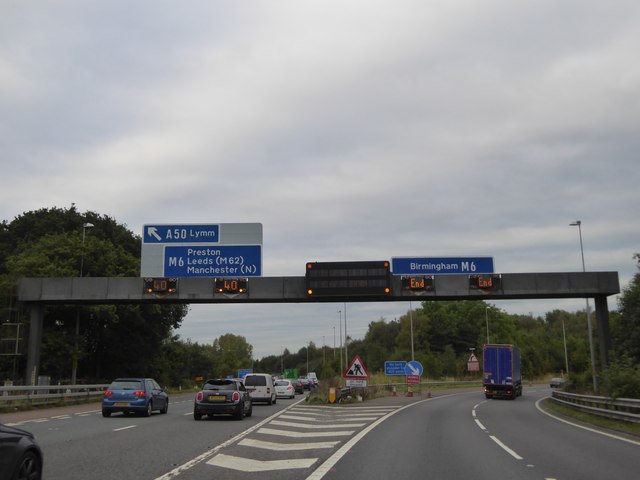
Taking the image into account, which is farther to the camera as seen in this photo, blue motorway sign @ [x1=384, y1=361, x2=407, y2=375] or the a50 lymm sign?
blue motorway sign @ [x1=384, y1=361, x2=407, y2=375]

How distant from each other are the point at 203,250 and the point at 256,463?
69.2 feet

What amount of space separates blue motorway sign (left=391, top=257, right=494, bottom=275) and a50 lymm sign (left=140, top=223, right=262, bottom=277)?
750 cm

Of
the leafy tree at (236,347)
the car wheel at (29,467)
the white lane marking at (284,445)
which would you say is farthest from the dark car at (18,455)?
the leafy tree at (236,347)

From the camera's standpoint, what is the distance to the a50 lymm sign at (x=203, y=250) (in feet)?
103

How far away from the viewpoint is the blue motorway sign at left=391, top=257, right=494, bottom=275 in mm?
32344

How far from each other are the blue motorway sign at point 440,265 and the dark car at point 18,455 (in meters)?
26.2

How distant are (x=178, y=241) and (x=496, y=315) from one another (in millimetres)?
102412

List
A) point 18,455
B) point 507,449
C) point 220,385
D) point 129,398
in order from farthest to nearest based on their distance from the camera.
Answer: point 129,398 < point 220,385 < point 507,449 < point 18,455

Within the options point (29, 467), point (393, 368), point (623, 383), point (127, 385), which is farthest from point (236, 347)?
point (29, 467)

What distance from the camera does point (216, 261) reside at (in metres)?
31.6

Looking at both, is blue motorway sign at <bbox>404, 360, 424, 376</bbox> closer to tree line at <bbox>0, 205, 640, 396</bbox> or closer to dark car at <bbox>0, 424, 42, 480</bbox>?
tree line at <bbox>0, 205, 640, 396</bbox>

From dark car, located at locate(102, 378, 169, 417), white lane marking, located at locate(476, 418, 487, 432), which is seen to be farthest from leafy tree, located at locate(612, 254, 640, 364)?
dark car, located at locate(102, 378, 169, 417)

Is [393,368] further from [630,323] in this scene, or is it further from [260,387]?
[630,323]

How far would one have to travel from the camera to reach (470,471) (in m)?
10.6
